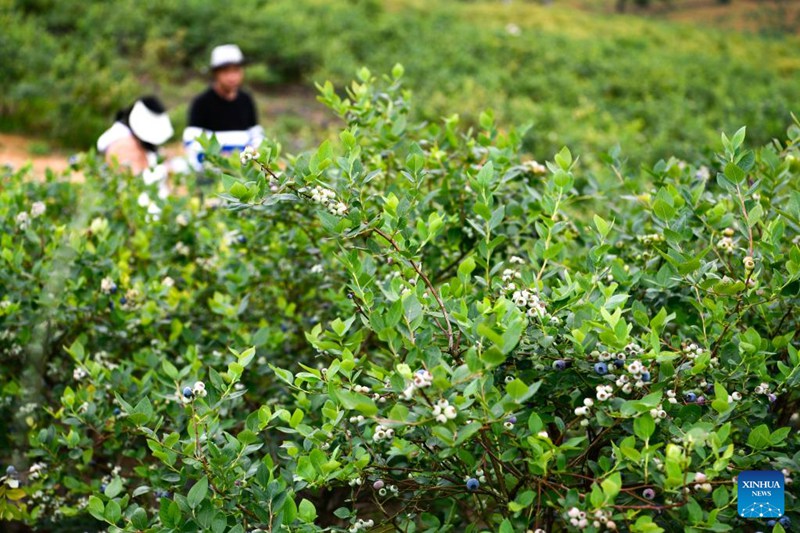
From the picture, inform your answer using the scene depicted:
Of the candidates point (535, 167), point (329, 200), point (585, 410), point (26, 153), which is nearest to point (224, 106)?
point (535, 167)

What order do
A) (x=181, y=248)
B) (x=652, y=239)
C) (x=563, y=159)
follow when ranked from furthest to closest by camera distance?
(x=181, y=248)
(x=652, y=239)
(x=563, y=159)

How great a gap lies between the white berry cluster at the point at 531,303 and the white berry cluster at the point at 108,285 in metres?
1.45

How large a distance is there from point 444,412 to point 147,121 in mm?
4305

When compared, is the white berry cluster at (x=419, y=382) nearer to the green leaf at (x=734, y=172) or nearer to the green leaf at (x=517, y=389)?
the green leaf at (x=517, y=389)

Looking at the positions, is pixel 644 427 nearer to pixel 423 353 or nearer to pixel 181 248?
pixel 423 353

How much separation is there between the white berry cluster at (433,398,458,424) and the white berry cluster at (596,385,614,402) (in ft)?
1.09

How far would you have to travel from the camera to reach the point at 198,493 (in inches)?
65.3

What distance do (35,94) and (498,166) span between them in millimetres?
8204

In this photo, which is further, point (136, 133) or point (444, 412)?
point (136, 133)

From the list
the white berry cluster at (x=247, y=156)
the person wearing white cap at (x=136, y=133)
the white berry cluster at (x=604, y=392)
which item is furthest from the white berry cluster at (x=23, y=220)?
the person wearing white cap at (x=136, y=133)

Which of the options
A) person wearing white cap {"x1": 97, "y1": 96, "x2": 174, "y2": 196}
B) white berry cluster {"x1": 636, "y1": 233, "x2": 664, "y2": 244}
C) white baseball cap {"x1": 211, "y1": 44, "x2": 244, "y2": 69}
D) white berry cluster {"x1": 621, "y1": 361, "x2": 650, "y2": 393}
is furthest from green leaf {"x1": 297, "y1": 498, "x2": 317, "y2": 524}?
white baseball cap {"x1": 211, "y1": 44, "x2": 244, "y2": 69}

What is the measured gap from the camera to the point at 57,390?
253 cm

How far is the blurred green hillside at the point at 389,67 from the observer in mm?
9094

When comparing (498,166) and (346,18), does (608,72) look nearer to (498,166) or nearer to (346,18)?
(346,18)
